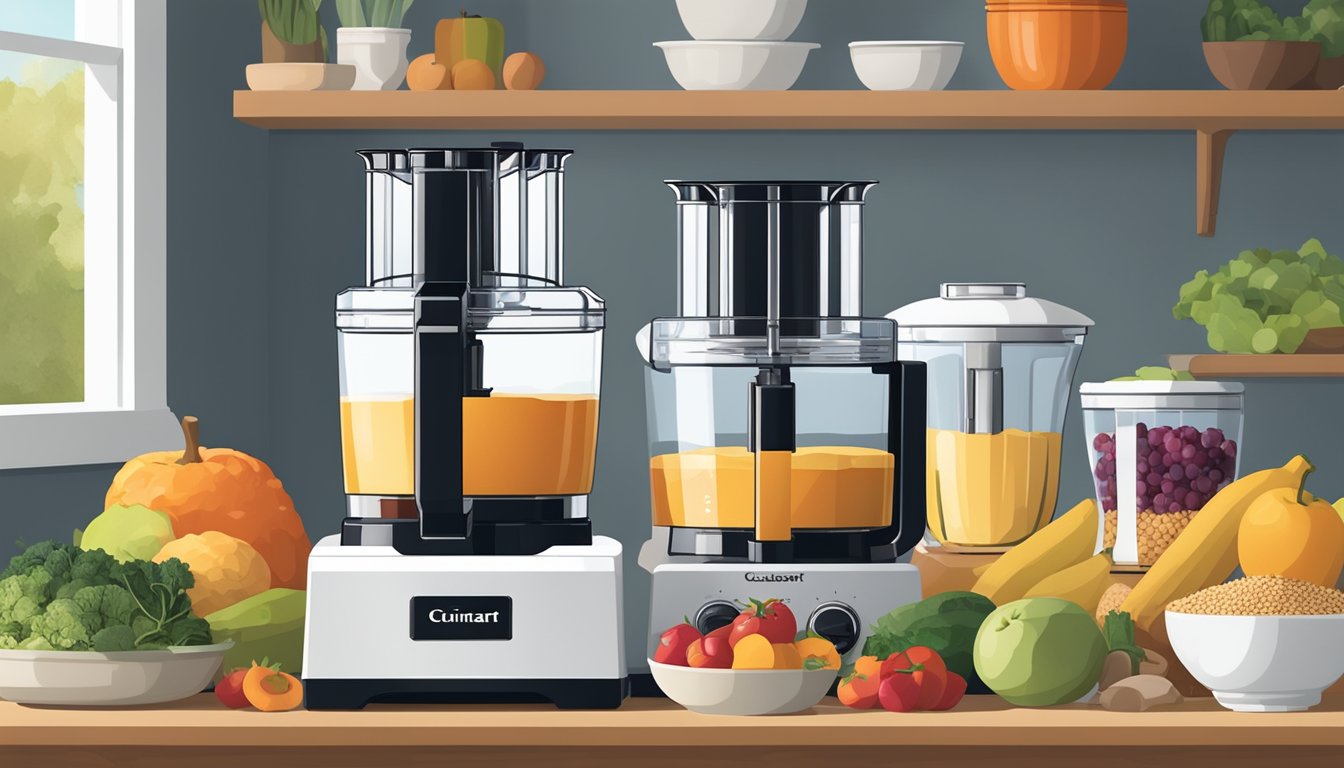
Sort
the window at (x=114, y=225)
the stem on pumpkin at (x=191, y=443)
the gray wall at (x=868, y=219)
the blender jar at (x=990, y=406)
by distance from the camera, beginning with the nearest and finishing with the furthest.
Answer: the stem on pumpkin at (x=191, y=443) < the blender jar at (x=990, y=406) < the window at (x=114, y=225) < the gray wall at (x=868, y=219)

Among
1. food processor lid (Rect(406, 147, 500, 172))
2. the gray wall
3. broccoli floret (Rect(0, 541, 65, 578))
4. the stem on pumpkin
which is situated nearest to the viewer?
broccoli floret (Rect(0, 541, 65, 578))

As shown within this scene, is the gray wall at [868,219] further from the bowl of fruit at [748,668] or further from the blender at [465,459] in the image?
the bowl of fruit at [748,668]

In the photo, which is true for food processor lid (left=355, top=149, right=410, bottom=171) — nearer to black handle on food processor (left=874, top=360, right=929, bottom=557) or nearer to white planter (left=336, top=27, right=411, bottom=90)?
black handle on food processor (left=874, top=360, right=929, bottom=557)

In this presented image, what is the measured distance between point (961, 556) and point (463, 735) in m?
0.83

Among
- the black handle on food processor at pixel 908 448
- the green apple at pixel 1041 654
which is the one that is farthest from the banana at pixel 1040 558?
the green apple at pixel 1041 654

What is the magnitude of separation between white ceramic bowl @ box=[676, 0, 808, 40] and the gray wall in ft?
0.86

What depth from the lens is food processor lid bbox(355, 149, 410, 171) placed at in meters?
1.83

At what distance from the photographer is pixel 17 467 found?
90.2 inches

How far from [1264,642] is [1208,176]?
129 cm

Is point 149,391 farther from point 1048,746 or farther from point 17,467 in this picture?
point 1048,746

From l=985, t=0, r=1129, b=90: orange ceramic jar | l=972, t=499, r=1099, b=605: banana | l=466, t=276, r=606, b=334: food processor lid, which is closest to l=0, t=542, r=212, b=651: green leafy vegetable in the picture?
l=466, t=276, r=606, b=334: food processor lid

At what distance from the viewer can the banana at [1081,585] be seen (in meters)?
1.89

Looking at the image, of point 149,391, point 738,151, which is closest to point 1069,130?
point 738,151

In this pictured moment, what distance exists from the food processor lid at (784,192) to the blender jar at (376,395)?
0.36m
